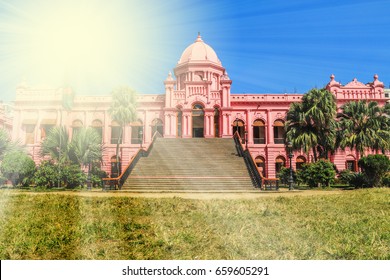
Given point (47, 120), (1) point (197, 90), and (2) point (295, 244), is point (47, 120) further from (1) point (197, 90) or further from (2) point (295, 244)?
(2) point (295, 244)

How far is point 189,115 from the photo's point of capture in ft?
111

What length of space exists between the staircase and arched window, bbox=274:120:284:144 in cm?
916

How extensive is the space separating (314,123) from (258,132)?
1099 cm

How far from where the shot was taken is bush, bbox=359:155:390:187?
1941cm

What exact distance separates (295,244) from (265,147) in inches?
1176

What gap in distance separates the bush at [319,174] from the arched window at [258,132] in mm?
12606

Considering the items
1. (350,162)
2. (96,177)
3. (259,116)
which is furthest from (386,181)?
(96,177)

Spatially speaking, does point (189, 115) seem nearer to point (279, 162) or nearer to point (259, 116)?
point (259, 116)

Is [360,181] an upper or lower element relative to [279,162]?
lower

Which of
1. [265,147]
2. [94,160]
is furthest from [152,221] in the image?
[265,147]

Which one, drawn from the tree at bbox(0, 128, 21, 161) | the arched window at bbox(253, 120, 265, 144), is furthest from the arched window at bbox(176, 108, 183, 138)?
the tree at bbox(0, 128, 21, 161)

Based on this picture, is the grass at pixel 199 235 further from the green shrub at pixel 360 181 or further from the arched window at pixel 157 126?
the arched window at pixel 157 126

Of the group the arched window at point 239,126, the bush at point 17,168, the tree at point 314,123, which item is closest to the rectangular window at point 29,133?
the bush at point 17,168

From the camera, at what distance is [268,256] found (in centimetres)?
405
